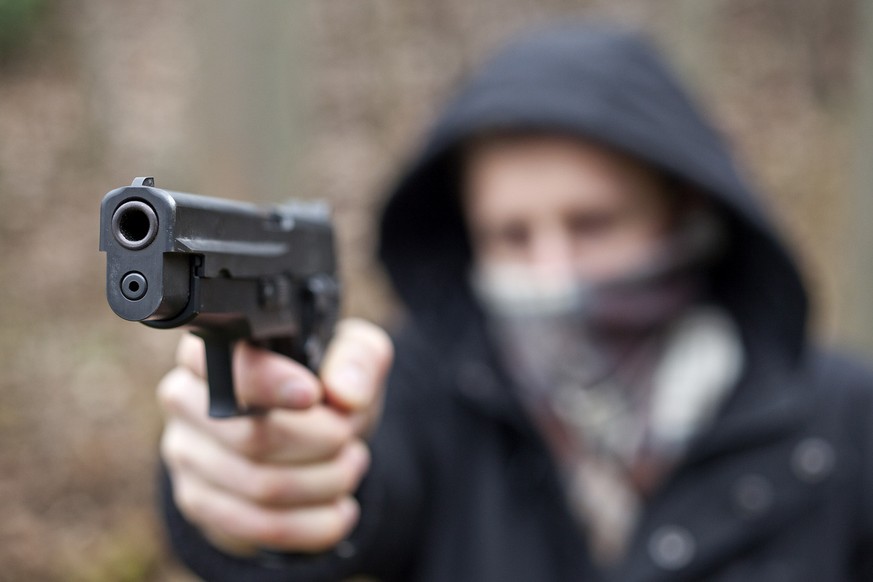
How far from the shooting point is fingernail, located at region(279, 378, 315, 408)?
4.14ft

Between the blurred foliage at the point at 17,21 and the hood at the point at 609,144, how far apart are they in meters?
4.82

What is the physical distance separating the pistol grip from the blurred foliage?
19.8 ft

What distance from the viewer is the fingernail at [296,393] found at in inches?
49.7

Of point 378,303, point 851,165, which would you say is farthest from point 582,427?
point 378,303

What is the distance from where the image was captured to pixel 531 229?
237 centimetres

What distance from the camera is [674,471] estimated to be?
87.5 inches

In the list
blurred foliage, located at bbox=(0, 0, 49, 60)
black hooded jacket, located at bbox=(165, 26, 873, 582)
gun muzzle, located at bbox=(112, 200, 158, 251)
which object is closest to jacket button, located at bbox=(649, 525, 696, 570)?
black hooded jacket, located at bbox=(165, 26, 873, 582)

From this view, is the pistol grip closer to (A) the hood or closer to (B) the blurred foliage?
(A) the hood

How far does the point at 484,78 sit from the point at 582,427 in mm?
1285

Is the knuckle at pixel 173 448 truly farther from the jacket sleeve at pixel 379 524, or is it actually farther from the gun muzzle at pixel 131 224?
the gun muzzle at pixel 131 224

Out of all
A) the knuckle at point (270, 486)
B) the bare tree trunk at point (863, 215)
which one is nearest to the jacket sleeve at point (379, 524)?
the knuckle at point (270, 486)

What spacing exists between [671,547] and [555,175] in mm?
1178

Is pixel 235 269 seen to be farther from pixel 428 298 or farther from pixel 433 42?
pixel 433 42

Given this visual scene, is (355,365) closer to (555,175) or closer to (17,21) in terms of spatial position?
(555,175)
